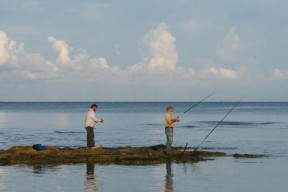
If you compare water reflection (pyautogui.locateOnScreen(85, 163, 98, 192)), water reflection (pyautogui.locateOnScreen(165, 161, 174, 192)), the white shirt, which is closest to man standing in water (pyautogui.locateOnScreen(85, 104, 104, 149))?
the white shirt

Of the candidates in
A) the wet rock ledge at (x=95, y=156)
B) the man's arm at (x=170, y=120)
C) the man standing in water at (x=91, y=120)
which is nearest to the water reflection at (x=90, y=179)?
the wet rock ledge at (x=95, y=156)

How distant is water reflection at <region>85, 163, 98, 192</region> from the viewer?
16748mm

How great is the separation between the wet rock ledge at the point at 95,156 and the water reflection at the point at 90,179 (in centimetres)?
110

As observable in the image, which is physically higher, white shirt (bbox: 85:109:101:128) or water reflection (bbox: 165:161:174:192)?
white shirt (bbox: 85:109:101:128)

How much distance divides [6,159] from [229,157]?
27.1ft

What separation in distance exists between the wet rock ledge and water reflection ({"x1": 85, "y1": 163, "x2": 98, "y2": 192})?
43.2 inches

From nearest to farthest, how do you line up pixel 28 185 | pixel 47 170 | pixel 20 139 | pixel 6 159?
pixel 28 185 < pixel 47 170 < pixel 6 159 < pixel 20 139

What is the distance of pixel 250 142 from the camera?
35.4 metres

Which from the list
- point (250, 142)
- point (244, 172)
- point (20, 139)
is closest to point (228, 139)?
point (250, 142)

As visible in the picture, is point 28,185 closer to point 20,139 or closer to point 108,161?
point 108,161

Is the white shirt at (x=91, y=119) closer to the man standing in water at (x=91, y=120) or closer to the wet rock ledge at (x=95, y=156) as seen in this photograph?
the man standing in water at (x=91, y=120)

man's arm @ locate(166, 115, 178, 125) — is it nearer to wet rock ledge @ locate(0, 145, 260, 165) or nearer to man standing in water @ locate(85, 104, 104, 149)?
wet rock ledge @ locate(0, 145, 260, 165)

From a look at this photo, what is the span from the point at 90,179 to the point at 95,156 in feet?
15.4

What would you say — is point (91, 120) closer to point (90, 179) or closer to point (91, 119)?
point (91, 119)
